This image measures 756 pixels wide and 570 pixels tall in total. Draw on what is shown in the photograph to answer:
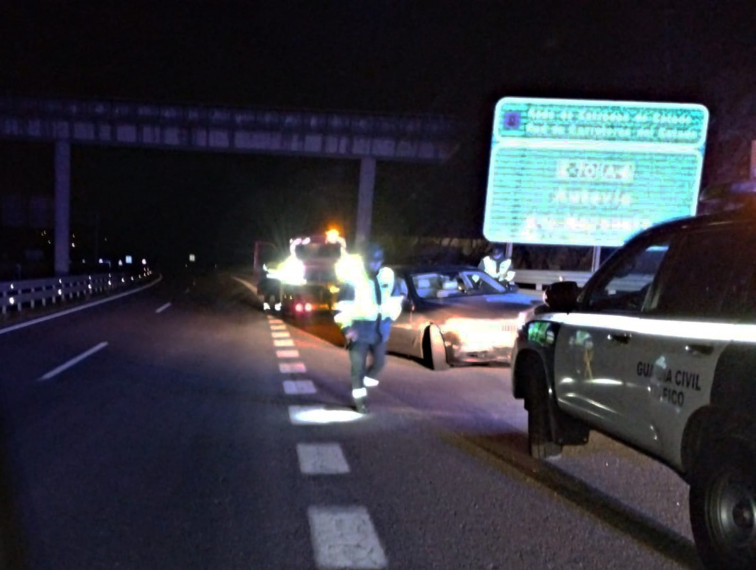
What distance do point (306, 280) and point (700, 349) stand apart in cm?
→ 1641

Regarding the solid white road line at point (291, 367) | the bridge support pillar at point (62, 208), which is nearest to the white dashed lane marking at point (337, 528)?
the solid white road line at point (291, 367)

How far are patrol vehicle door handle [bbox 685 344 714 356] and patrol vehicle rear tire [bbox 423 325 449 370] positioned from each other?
716cm

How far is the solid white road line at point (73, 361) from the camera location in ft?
34.6

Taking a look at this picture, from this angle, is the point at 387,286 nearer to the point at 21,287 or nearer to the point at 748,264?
the point at 748,264

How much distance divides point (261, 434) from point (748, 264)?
4.69 m

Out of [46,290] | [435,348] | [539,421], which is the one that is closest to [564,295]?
[539,421]

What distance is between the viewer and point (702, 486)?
4.18 m

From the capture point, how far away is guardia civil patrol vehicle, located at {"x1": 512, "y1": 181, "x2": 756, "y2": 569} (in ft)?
12.7

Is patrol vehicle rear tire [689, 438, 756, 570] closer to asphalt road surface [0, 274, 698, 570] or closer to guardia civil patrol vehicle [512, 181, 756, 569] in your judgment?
guardia civil patrol vehicle [512, 181, 756, 569]

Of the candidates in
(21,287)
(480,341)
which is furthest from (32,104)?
(480,341)

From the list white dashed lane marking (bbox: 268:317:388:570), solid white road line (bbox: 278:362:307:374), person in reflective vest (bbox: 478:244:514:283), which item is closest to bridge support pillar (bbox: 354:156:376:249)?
person in reflective vest (bbox: 478:244:514:283)

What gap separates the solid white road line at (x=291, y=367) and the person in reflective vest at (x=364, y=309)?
9.56ft

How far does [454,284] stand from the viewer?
501 inches

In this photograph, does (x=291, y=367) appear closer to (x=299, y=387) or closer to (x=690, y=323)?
(x=299, y=387)
